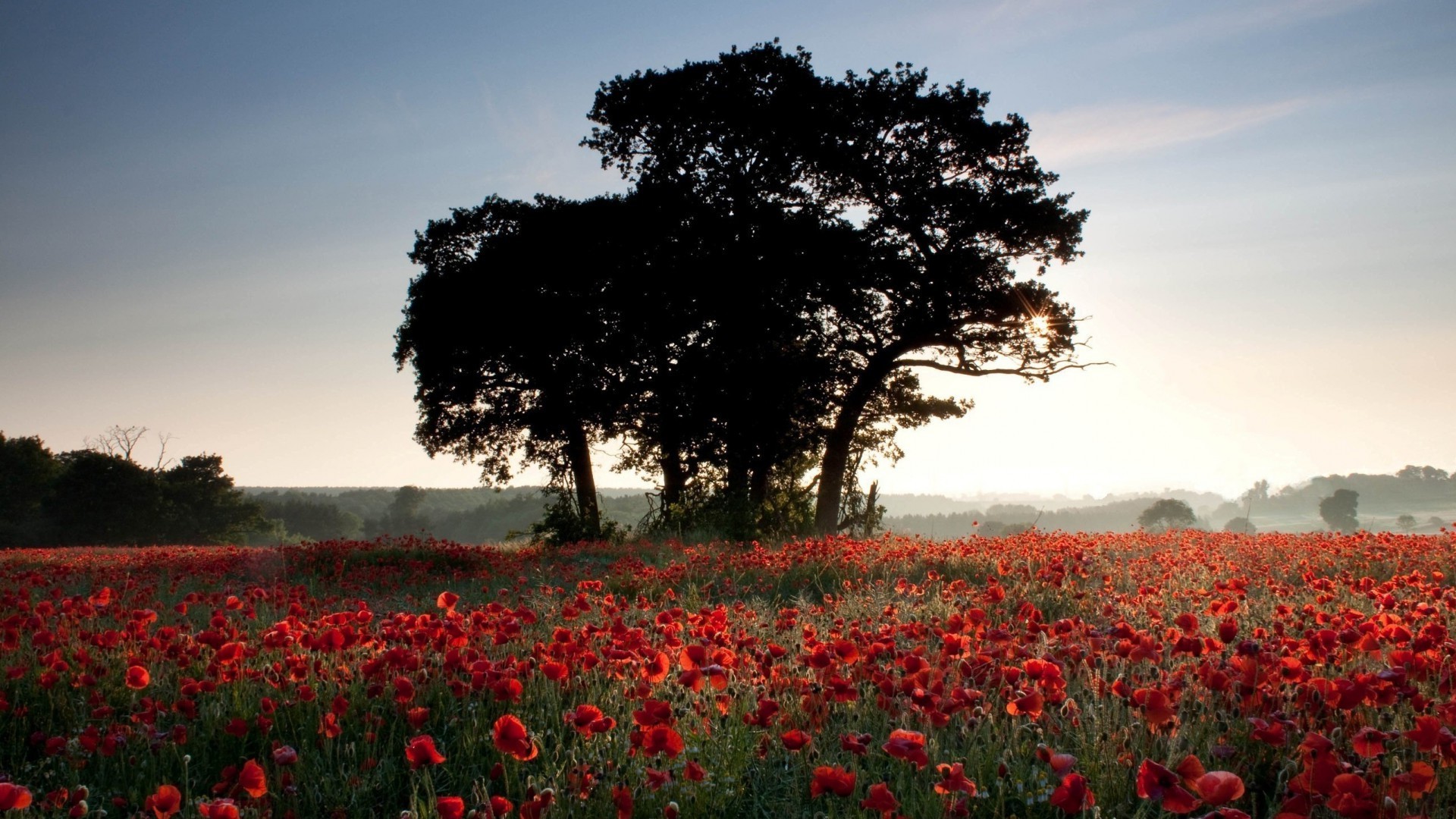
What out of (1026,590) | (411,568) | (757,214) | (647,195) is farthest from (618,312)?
(1026,590)

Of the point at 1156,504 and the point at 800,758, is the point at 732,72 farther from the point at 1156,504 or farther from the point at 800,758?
the point at 1156,504

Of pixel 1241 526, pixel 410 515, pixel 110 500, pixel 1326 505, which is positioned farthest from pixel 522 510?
pixel 1241 526

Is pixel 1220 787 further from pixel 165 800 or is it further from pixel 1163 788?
pixel 165 800

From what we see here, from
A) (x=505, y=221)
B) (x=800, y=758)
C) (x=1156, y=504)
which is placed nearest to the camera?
(x=800, y=758)

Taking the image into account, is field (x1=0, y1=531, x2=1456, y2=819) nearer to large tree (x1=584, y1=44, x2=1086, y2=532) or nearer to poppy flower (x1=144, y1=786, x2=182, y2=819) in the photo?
poppy flower (x1=144, y1=786, x2=182, y2=819)

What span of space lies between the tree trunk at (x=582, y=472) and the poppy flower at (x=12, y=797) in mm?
17993

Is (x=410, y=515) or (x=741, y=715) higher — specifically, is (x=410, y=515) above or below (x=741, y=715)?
below

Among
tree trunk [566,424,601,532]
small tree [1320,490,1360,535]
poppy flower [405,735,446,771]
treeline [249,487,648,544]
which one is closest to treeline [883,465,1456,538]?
small tree [1320,490,1360,535]

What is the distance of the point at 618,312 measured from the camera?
19.2 metres

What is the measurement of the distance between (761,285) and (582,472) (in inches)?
272

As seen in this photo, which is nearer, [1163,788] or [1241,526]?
[1163,788]

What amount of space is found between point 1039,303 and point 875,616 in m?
13.0

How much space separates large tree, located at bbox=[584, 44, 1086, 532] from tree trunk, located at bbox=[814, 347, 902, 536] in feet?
0.09

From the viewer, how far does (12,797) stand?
1932mm
